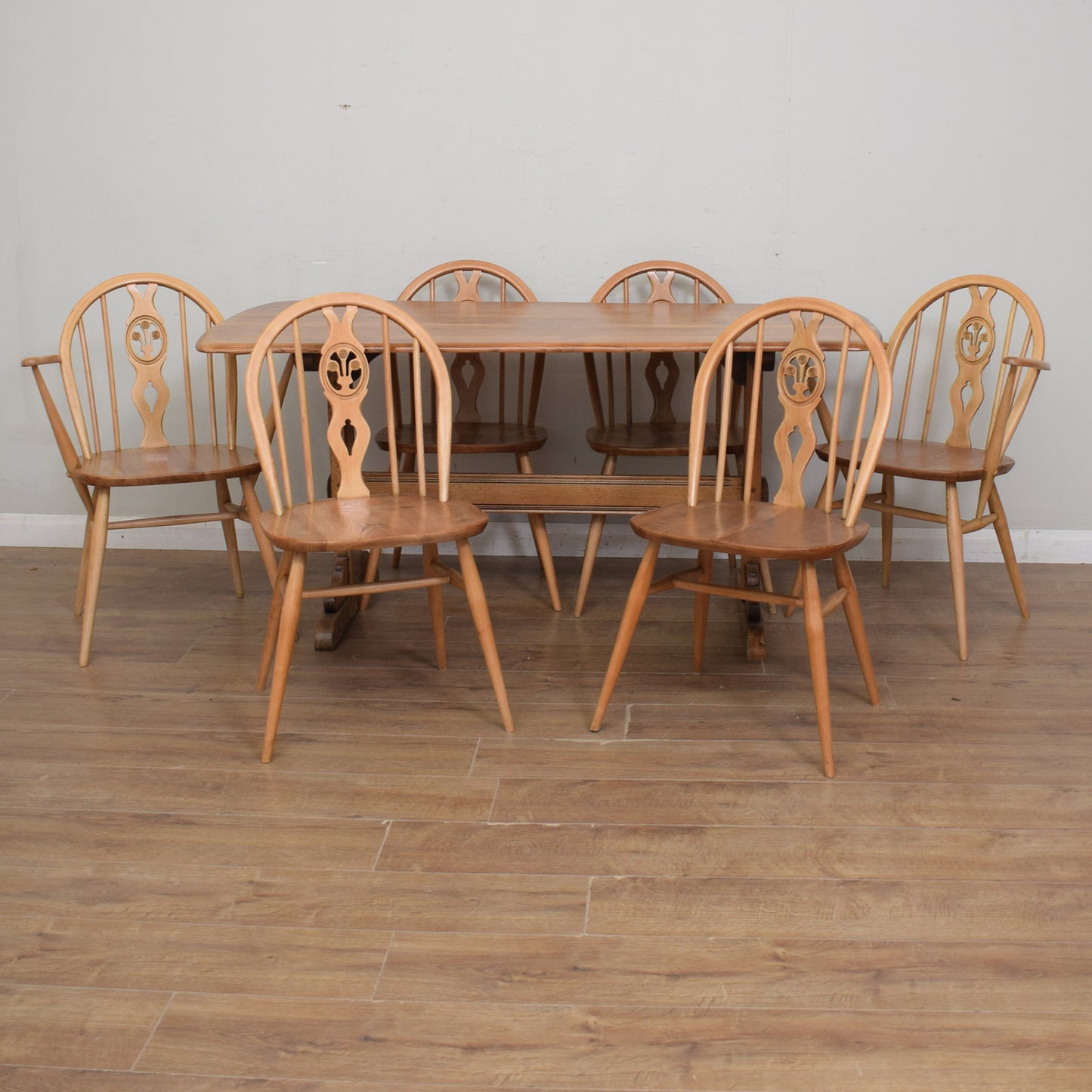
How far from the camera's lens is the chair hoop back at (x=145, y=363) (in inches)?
109

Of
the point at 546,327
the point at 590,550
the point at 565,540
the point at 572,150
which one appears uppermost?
the point at 572,150

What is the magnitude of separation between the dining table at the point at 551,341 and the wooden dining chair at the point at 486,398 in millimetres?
137

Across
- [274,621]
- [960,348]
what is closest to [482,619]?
[274,621]

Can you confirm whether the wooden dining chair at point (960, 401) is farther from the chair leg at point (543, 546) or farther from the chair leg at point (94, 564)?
the chair leg at point (94, 564)

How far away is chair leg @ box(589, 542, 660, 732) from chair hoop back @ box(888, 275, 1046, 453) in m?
0.98

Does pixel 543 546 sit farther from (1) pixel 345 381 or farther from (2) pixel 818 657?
(2) pixel 818 657

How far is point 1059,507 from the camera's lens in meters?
3.25

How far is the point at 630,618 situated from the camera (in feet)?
6.93

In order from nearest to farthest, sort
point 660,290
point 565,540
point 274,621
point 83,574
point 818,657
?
point 818,657
point 274,621
point 83,574
point 660,290
point 565,540

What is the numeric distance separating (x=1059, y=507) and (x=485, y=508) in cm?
173

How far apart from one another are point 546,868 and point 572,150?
209 cm

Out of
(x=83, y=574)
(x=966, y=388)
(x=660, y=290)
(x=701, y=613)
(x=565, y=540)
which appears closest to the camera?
(x=701, y=613)

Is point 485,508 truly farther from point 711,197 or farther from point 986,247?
point 986,247

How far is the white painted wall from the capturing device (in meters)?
2.98
